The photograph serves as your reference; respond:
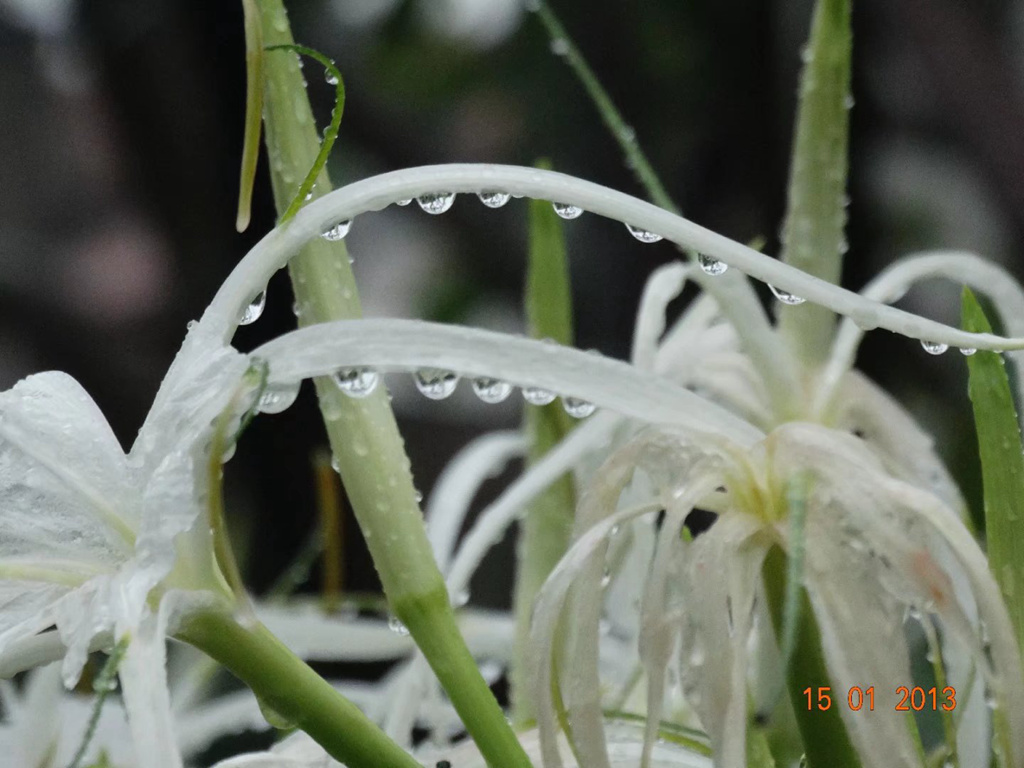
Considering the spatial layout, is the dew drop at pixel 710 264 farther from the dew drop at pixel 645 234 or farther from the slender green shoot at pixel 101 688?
the slender green shoot at pixel 101 688

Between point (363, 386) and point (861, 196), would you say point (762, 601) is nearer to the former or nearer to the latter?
point (363, 386)

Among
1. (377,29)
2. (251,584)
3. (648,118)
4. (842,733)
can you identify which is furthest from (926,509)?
(377,29)

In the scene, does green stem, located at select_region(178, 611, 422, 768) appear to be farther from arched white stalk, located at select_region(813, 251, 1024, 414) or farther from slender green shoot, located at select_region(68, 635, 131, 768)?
arched white stalk, located at select_region(813, 251, 1024, 414)

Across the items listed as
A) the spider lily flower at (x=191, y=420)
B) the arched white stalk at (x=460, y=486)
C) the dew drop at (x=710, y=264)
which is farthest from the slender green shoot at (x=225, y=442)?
the arched white stalk at (x=460, y=486)

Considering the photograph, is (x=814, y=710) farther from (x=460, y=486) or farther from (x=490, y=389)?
(x=460, y=486)

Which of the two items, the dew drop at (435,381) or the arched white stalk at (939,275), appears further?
the arched white stalk at (939,275)
